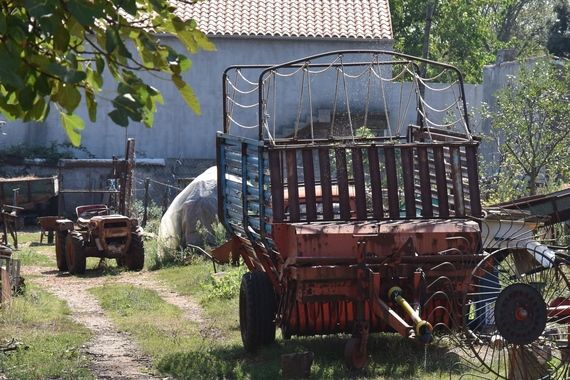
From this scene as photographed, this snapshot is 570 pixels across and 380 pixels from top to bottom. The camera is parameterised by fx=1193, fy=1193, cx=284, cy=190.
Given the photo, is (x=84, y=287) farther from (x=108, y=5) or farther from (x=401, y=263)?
(x=108, y=5)

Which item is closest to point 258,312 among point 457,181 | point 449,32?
point 457,181

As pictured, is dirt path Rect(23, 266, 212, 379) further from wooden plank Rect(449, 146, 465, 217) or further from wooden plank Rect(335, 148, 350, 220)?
wooden plank Rect(449, 146, 465, 217)

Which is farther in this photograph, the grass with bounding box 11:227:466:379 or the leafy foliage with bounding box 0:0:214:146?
the grass with bounding box 11:227:466:379

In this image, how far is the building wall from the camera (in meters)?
34.5

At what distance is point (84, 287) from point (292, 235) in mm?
8831

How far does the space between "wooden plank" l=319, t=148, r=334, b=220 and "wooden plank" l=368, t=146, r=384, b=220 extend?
413 mm

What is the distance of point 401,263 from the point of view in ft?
33.8

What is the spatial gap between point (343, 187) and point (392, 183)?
480 millimetres

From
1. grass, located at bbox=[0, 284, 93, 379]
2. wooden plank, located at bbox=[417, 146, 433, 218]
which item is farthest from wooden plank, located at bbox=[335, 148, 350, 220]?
grass, located at bbox=[0, 284, 93, 379]

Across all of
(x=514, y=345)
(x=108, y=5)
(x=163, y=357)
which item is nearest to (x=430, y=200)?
(x=163, y=357)

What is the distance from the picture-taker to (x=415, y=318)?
30.6 ft

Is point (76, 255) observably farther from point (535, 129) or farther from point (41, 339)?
point (41, 339)

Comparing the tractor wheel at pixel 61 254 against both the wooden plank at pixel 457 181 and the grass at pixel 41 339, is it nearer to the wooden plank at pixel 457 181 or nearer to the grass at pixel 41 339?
the grass at pixel 41 339

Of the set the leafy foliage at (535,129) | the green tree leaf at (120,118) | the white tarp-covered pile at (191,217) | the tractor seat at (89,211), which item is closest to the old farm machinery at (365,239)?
the green tree leaf at (120,118)
